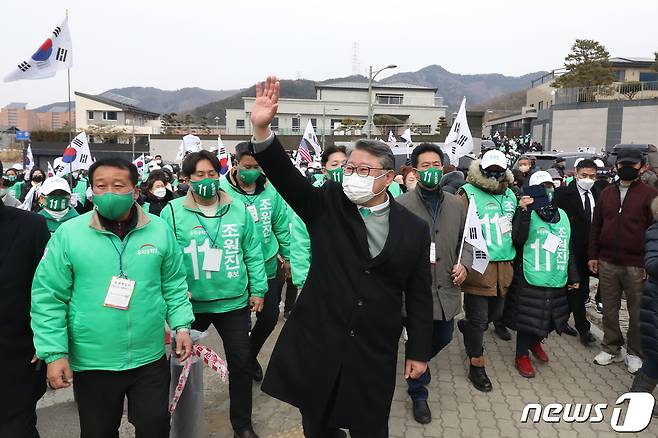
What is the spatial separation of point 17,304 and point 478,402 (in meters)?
3.74

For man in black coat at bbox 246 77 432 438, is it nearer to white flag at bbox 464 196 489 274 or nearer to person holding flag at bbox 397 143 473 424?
person holding flag at bbox 397 143 473 424

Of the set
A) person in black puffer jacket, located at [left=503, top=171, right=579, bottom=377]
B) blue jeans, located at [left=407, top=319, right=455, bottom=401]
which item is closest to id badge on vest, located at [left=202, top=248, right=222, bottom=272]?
blue jeans, located at [left=407, top=319, right=455, bottom=401]

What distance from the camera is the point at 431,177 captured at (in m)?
4.24

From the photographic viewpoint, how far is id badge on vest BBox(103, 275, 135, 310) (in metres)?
2.84

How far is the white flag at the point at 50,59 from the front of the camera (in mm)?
6742

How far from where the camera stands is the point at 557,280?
5.03 meters

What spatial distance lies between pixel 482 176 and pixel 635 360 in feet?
8.06

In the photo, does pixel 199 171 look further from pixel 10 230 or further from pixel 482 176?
pixel 482 176

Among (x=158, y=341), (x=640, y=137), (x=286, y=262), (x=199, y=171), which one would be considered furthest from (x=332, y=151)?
(x=640, y=137)

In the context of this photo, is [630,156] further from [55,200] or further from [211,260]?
[55,200]

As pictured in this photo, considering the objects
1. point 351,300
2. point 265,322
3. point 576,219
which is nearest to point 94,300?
point 351,300

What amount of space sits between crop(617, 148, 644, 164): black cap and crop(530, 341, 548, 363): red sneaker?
6.81ft

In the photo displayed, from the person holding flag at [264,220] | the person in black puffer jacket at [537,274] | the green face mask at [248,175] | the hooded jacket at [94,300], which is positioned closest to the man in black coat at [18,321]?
the hooded jacket at [94,300]

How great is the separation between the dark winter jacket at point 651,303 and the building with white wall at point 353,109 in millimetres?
44628
